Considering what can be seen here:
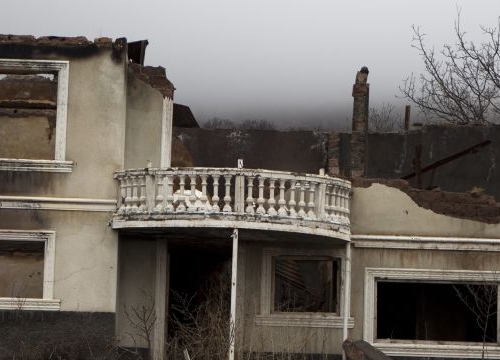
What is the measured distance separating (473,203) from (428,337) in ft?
15.6

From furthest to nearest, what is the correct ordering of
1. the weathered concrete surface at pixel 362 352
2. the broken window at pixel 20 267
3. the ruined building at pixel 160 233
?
the broken window at pixel 20 267 < the ruined building at pixel 160 233 < the weathered concrete surface at pixel 362 352

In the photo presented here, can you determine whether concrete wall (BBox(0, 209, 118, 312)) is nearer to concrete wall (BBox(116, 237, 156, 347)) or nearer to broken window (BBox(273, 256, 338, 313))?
concrete wall (BBox(116, 237, 156, 347))

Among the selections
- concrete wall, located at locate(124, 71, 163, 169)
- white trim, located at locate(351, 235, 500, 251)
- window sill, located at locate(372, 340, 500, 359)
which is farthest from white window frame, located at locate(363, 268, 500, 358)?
concrete wall, located at locate(124, 71, 163, 169)

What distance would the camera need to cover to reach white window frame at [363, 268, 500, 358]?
845 inches

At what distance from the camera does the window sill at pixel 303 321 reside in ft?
70.8

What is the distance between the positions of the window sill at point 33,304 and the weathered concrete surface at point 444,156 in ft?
34.3

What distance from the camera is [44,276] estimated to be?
20750 millimetres

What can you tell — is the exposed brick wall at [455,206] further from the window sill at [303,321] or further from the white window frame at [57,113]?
the white window frame at [57,113]

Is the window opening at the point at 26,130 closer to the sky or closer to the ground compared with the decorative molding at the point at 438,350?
closer to the sky

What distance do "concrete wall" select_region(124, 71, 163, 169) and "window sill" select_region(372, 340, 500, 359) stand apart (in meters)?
5.43

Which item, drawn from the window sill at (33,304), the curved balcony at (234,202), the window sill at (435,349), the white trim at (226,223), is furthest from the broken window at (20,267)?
the window sill at (435,349)

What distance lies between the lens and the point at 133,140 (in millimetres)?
22141

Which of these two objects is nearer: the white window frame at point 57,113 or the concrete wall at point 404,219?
the white window frame at point 57,113

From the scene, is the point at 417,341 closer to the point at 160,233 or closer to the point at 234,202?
the point at 234,202
